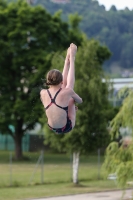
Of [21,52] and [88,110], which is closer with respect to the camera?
[88,110]

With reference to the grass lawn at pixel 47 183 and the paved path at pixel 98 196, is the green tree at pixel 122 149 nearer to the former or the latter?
the paved path at pixel 98 196

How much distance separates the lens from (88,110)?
1093 inches

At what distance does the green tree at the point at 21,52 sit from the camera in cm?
4331

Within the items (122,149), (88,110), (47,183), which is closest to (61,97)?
(122,149)

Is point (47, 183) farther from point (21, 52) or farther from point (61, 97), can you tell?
point (61, 97)

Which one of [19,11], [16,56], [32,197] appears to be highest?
[19,11]

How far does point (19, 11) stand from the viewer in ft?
146

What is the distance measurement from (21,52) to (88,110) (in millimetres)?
17422

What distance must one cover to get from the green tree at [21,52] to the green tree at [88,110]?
1422 cm

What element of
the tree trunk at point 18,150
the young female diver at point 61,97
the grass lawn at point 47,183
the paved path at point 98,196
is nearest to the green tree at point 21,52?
the tree trunk at point 18,150

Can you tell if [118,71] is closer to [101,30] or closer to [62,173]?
[101,30]

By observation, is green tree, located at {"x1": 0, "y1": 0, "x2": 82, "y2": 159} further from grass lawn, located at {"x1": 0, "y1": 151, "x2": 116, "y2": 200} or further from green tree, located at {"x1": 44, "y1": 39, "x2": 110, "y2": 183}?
green tree, located at {"x1": 44, "y1": 39, "x2": 110, "y2": 183}

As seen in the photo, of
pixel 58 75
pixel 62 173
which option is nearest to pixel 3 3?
pixel 62 173

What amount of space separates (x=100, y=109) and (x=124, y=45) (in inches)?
5460
